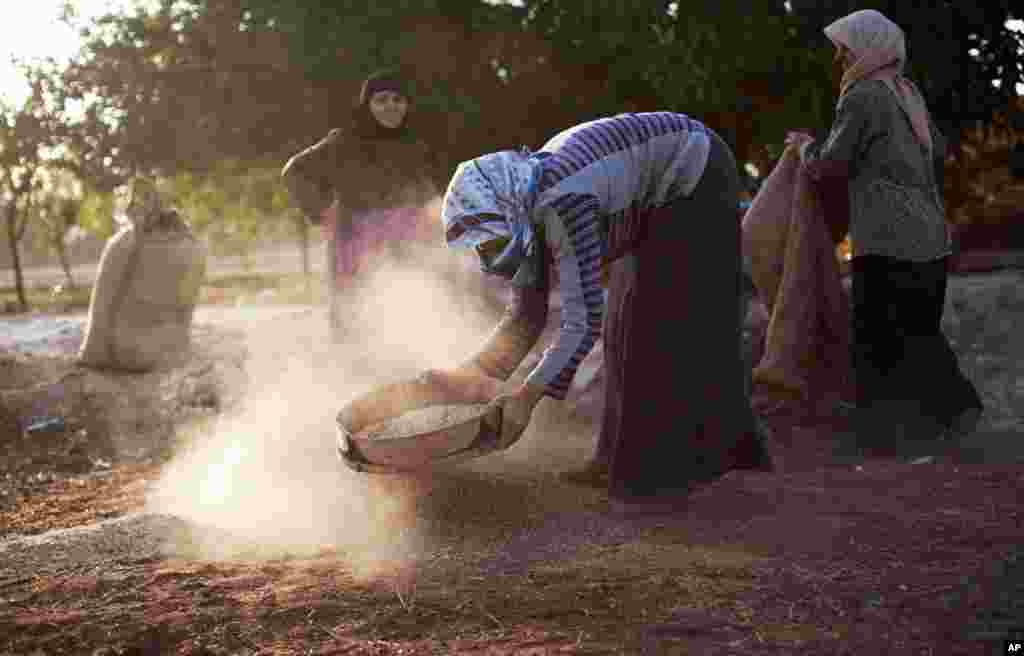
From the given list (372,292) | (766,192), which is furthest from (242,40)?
(766,192)

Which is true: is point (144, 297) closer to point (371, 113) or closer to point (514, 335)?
point (371, 113)

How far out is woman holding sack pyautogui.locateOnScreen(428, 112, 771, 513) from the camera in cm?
329

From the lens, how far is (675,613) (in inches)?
109

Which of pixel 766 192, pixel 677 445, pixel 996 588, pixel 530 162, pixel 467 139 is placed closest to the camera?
pixel 996 588

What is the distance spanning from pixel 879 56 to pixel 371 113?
3022mm

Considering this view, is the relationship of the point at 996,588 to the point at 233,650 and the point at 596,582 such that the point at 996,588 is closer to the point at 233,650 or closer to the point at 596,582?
the point at 596,582

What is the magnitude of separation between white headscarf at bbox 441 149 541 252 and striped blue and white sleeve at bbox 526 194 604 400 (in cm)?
10

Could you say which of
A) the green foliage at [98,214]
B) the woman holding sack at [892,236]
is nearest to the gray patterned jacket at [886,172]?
the woman holding sack at [892,236]

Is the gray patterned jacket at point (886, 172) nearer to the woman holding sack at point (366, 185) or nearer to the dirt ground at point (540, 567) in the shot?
the dirt ground at point (540, 567)

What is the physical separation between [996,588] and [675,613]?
84cm

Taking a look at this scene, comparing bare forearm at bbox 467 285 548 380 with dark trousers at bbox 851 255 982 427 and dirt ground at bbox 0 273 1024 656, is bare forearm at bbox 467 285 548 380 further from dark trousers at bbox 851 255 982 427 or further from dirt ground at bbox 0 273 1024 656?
dark trousers at bbox 851 255 982 427

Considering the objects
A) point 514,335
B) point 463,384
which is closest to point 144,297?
point 463,384

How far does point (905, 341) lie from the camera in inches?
192

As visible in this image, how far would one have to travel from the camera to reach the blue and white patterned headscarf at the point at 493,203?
3.01 meters
